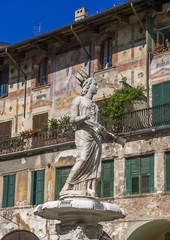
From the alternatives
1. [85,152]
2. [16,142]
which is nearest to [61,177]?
[16,142]

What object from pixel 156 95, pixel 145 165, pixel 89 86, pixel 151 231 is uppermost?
pixel 156 95

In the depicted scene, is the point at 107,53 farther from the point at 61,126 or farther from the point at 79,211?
the point at 79,211

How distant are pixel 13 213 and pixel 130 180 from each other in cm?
634

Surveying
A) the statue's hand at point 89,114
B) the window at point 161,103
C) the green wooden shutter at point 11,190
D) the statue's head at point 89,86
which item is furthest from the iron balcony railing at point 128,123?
the statue's hand at point 89,114

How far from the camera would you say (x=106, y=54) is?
25781 mm

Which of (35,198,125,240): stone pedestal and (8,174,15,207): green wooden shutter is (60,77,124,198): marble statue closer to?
(35,198,125,240): stone pedestal

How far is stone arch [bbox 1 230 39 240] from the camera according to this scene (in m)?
24.2

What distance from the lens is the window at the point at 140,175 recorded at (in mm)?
21045

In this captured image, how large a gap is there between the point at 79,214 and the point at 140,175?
1149cm

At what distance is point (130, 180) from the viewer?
21578mm

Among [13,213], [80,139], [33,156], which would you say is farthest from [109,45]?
[80,139]

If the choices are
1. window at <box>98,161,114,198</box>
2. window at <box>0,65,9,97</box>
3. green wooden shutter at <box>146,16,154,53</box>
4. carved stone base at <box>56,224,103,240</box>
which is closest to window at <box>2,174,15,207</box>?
window at <box>98,161,114,198</box>

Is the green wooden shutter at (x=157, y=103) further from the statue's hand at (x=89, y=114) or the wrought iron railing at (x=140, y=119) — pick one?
the statue's hand at (x=89, y=114)

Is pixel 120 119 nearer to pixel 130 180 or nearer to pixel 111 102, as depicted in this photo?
pixel 111 102
